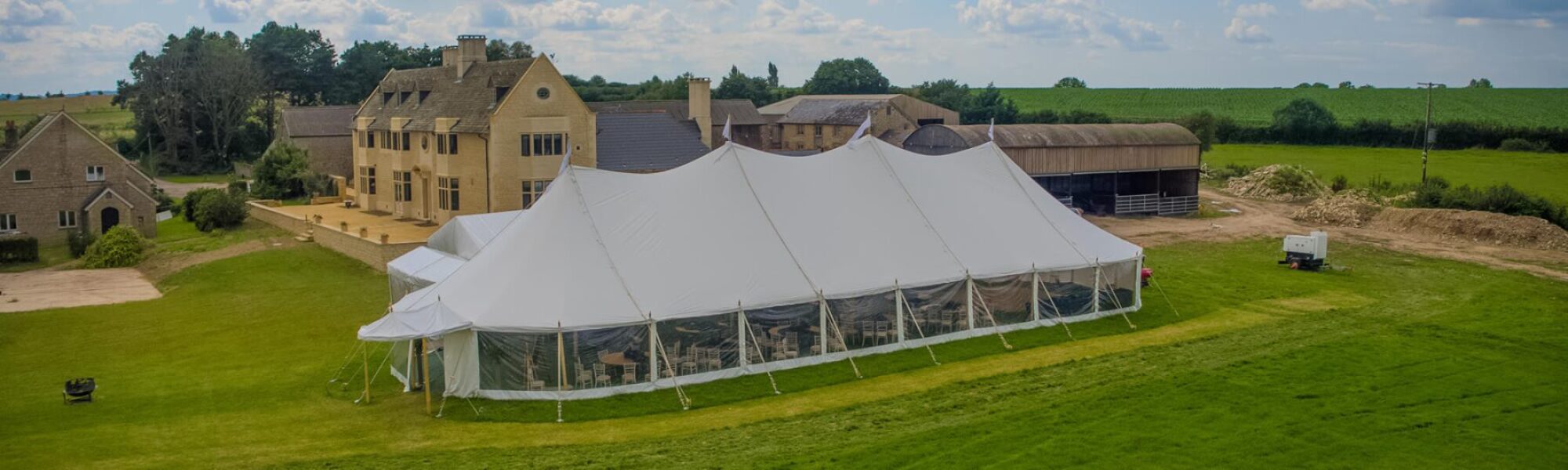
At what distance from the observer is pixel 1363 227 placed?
40469 mm

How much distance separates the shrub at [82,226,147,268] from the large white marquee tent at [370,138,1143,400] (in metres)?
15.3

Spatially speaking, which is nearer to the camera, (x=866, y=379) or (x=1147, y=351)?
(x=866, y=379)

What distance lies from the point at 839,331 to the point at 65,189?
29886 mm

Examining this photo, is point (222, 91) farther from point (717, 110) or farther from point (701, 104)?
point (701, 104)

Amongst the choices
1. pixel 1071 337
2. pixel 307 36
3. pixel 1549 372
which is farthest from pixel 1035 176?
pixel 307 36

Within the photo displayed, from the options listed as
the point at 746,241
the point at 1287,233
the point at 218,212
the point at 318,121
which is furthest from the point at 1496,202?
the point at 318,121

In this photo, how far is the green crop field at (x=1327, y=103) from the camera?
89.3 metres

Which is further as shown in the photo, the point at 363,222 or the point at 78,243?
the point at 363,222

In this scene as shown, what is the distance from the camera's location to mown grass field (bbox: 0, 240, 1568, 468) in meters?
16.2

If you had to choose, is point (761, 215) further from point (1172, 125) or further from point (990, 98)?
point (990, 98)

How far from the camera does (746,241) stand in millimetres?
21953

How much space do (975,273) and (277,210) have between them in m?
26.9

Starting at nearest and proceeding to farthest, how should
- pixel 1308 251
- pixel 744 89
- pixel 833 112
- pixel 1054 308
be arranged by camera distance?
pixel 1054 308 < pixel 1308 251 < pixel 833 112 < pixel 744 89

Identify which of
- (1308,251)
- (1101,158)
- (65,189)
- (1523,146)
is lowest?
(1308,251)
